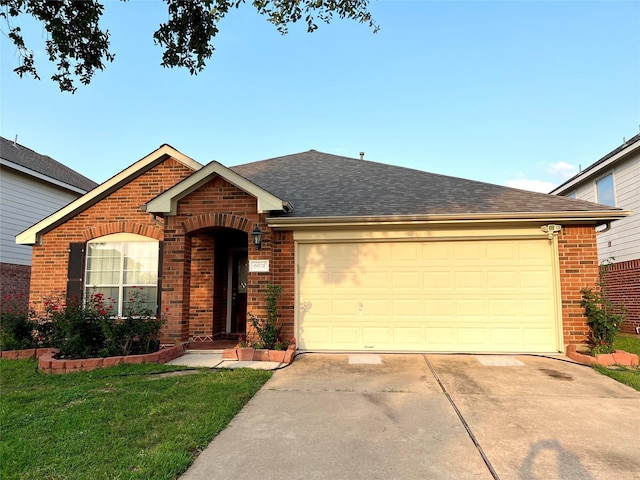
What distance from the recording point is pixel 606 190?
1288 cm

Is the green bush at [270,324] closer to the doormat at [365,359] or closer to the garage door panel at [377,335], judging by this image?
the doormat at [365,359]

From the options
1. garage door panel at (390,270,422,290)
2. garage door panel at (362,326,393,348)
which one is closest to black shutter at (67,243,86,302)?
garage door panel at (362,326,393,348)

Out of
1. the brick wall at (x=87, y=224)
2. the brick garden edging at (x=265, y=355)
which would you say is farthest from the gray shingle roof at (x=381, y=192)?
the brick garden edging at (x=265, y=355)

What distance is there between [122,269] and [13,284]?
6.55m

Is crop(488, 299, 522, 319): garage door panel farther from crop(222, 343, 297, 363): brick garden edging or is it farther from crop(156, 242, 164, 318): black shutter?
crop(156, 242, 164, 318): black shutter

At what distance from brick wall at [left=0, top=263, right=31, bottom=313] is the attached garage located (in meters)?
9.54

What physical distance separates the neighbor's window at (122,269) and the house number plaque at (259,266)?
253 centimetres

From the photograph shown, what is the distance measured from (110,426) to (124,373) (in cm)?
230

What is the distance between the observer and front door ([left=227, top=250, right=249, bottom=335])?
10188 mm

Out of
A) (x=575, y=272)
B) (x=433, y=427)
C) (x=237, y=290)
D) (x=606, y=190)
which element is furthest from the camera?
(x=606, y=190)

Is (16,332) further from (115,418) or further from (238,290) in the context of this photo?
(115,418)

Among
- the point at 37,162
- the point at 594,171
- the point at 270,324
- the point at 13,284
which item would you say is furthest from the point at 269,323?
the point at 37,162

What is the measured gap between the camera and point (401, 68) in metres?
10.7

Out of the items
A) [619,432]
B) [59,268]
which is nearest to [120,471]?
[619,432]
